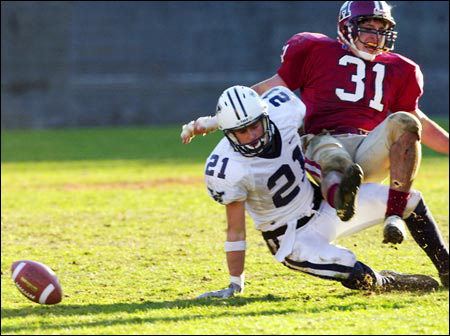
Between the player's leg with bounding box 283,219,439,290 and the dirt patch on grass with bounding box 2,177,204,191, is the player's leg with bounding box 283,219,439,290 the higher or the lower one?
the higher one

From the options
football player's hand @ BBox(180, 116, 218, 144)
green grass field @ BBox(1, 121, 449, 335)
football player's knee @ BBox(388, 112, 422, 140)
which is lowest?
green grass field @ BBox(1, 121, 449, 335)

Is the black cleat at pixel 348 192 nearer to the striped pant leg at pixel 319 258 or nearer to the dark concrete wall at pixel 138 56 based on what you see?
the striped pant leg at pixel 319 258

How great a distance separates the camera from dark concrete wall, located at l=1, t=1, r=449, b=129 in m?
19.6

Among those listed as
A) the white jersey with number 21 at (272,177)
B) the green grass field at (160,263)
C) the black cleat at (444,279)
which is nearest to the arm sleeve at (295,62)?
the white jersey with number 21 at (272,177)

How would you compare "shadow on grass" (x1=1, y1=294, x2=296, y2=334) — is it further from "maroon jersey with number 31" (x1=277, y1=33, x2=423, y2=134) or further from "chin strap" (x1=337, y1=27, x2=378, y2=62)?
"chin strap" (x1=337, y1=27, x2=378, y2=62)

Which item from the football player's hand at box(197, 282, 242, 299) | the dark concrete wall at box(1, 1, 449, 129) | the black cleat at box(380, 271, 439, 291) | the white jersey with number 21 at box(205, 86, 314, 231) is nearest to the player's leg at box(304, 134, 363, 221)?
the white jersey with number 21 at box(205, 86, 314, 231)

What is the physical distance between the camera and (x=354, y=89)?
5715 millimetres

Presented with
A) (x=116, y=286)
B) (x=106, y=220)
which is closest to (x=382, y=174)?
(x=116, y=286)

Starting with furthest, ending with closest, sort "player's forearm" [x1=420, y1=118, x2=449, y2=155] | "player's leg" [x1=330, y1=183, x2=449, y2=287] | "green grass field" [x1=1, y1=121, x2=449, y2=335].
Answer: "player's forearm" [x1=420, y1=118, x2=449, y2=155], "player's leg" [x1=330, y1=183, x2=449, y2=287], "green grass field" [x1=1, y1=121, x2=449, y2=335]

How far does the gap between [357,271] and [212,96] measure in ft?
48.9

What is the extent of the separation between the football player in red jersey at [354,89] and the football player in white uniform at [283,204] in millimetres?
187

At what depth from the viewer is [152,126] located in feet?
65.6

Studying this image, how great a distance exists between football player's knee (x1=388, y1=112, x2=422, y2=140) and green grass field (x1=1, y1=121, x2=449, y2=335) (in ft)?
3.05

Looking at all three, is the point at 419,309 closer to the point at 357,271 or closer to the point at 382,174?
the point at 357,271
